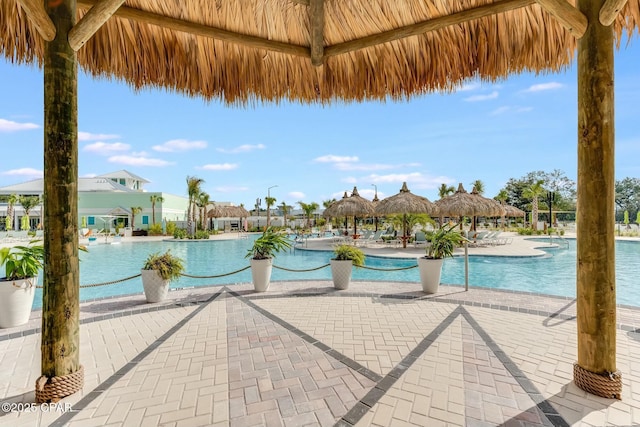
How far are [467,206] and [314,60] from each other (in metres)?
14.1

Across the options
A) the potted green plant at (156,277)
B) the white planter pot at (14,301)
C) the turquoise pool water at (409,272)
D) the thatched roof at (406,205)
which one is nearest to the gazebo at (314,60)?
the white planter pot at (14,301)

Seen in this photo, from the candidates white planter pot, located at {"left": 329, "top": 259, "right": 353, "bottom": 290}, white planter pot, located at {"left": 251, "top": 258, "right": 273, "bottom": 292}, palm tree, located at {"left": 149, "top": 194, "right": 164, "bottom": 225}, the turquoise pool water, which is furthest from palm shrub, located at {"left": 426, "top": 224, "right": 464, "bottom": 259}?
palm tree, located at {"left": 149, "top": 194, "right": 164, "bottom": 225}

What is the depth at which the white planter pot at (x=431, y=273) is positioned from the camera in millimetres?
5184

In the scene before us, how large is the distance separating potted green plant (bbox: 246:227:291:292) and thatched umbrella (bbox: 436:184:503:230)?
1271cm

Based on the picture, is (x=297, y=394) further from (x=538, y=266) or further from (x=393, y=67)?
(x=538, y=266)

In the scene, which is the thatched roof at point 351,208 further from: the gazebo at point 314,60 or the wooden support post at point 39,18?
the wooden support post at point 39,18

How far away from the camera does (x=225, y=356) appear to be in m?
2.96

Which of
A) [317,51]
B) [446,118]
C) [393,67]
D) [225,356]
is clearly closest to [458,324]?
[225,356]

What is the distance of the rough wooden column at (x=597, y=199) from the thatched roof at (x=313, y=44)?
4.36 ft

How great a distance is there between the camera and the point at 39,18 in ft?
6.77

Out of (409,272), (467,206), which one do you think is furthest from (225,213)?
(409,272)

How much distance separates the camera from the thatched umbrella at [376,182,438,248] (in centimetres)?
1473

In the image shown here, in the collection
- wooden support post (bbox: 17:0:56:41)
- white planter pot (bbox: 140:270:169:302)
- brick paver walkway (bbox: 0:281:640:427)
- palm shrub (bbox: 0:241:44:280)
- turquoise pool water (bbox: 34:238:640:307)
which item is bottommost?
turquoise pool water (bbox: 34:238:640:307)

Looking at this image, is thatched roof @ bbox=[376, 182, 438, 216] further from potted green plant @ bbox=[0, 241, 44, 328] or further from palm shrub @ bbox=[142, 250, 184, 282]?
potted green plant @ bbox=[0, 241, 44, 328]
